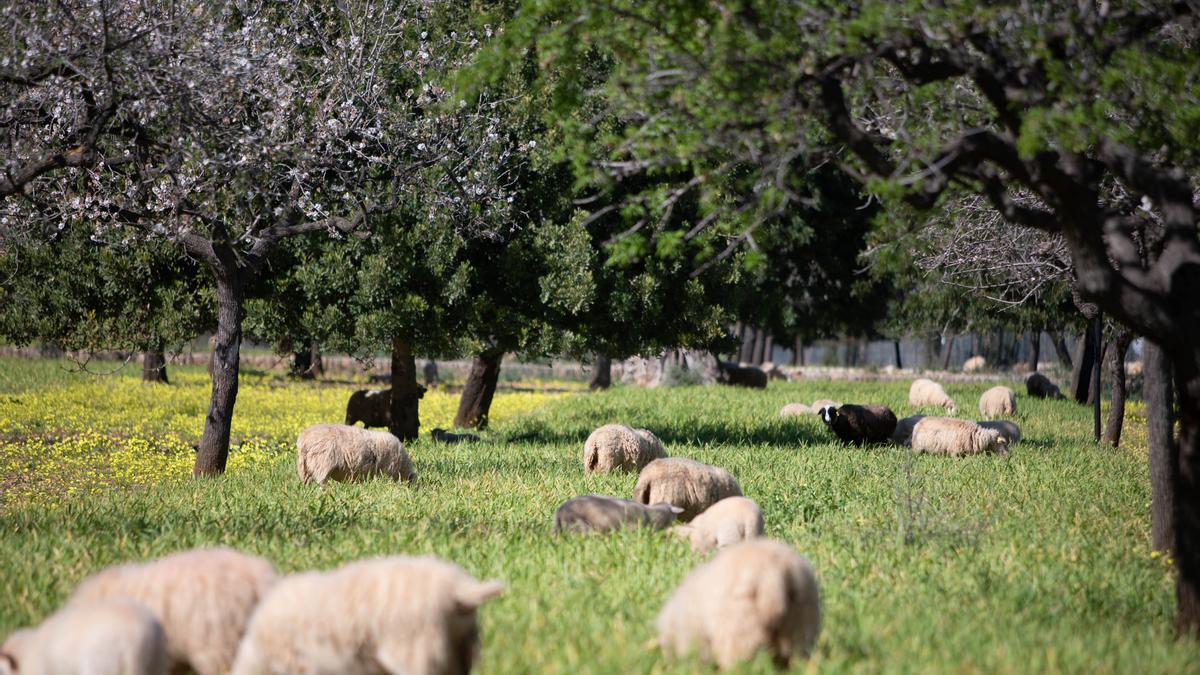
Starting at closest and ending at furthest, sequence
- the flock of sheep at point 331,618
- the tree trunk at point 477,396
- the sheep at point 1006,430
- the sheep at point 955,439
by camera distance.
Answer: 1. the flock of sheep at point 331,618
2. the sheep at point 955,439
3. the sheep at point 1006,430
4. the tree trunk at point 477,396

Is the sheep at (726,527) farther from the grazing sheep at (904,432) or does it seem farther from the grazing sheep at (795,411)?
the grazing sheep at (795,411)

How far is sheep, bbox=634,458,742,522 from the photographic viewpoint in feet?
33.8

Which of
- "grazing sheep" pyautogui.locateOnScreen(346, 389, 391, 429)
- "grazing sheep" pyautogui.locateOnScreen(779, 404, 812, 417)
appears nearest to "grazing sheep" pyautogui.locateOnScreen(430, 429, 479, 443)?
"grazing sheep" pyautogui.locateOnScreen(346, 389, 391, 429)

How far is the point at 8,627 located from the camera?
5.98 metres

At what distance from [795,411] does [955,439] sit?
23.4ft

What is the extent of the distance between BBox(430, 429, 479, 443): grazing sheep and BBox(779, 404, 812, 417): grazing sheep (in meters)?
6.70

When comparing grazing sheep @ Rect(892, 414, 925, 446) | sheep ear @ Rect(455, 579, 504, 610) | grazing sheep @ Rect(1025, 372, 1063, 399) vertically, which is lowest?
sheep ear @ Rect(455, 579, 504, 610)

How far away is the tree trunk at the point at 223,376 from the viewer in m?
13.8

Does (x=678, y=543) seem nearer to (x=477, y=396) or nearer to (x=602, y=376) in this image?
(x=477, y=396)

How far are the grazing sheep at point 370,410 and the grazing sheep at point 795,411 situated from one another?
7.85 metres

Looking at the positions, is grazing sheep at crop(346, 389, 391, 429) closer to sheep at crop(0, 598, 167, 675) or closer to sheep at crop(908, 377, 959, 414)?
sheep at crop(908, 377, 959, 414)

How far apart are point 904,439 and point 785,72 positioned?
11828mm

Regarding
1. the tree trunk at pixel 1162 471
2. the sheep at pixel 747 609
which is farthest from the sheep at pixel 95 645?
the tree trunk at pixel 1162 471

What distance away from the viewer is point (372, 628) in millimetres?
4844
